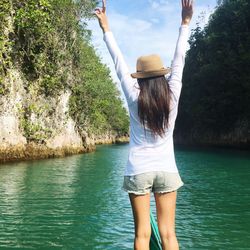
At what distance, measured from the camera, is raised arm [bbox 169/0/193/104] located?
12.3 ft

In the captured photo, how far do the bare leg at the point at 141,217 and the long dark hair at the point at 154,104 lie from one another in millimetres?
562

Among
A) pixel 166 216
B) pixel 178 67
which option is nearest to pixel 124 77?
pixel 178 67

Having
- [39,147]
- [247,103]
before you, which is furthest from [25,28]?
[247,103]

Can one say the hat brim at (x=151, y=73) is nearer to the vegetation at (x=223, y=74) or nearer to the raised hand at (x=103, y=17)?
the raised hand at (x=103, y=17)

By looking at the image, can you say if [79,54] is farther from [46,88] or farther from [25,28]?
[25,28]

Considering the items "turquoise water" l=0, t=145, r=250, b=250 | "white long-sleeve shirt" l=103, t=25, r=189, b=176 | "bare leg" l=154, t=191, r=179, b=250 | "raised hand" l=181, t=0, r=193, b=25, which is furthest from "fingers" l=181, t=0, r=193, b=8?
"turquoise water" l=0, t=145, r=250, b=250

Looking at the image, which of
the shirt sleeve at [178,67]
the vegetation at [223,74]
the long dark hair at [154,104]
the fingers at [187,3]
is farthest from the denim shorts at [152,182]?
the vegetation at [223,74]

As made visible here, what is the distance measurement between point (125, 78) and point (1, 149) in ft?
75.0

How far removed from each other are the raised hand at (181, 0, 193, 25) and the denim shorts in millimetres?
1414

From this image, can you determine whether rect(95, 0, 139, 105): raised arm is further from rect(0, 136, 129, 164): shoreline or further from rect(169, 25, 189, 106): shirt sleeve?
rect(0, 136, 129, 164): shoreline

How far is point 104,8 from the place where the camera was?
4.03m

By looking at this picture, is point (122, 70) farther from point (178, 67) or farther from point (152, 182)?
point (152, 182)

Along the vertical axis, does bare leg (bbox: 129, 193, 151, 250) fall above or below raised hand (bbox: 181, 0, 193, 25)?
below

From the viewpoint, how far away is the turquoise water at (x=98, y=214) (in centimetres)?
755
